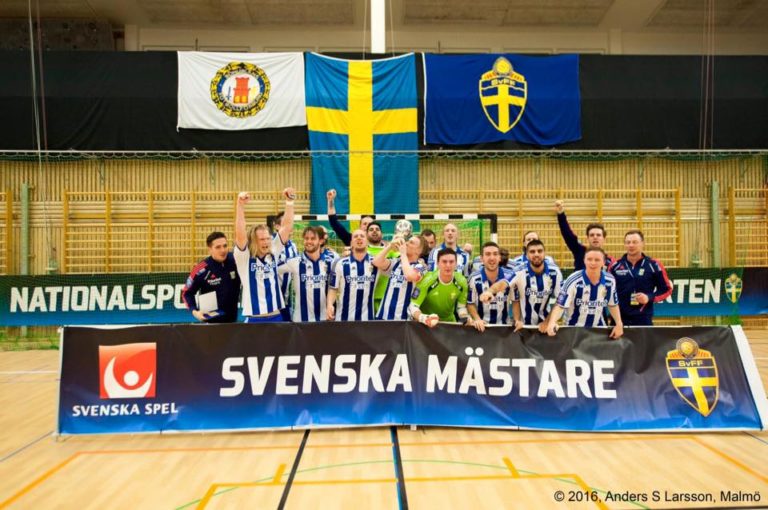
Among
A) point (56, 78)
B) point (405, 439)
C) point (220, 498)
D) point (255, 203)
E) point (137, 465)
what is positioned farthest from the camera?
point (255, 203)

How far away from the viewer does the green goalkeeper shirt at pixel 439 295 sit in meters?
5.95

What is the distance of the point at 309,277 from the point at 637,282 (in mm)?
4084

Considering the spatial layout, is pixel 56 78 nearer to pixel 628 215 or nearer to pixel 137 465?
pixel 137 465

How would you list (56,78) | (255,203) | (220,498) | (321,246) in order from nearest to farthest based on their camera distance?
1. (220,498)
2. (321,246)
3. (56,78)
4. (255,203)

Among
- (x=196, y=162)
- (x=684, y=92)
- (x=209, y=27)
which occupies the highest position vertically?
(x=209, y=27)

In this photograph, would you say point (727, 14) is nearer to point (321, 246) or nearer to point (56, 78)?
point (321, 246)

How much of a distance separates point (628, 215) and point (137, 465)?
13.9m

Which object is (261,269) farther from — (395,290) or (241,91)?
(241,91)

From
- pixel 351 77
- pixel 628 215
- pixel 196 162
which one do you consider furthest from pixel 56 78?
pixel 628 215

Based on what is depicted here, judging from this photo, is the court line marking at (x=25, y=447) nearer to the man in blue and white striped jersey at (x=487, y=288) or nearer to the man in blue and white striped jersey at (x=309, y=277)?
the man in blue and white striped jersey at (x=309, y=277)

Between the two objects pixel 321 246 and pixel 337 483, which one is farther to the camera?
pixel 321 246

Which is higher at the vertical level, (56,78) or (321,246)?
(56,78)

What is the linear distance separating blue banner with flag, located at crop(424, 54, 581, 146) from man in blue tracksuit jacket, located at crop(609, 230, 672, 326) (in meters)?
8.13

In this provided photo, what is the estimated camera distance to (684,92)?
14.2 meters
